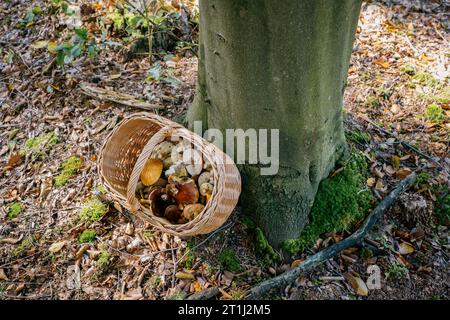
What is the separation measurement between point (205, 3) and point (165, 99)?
128 centimetres

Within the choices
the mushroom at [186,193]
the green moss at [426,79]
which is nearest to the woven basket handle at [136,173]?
the mushroom at [186,193]

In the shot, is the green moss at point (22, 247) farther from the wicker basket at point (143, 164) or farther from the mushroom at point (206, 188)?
the mushroom at point (206, 188)

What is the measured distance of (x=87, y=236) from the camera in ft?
7.51

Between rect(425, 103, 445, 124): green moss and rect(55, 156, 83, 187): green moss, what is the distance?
2.59 metres

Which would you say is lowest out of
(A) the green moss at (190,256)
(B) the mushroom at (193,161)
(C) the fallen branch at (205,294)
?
(C) the fallen branch at (205,294)

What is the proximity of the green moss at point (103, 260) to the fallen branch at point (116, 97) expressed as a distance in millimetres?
1108

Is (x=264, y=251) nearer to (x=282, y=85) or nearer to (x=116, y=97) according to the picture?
(x=282, y=85)

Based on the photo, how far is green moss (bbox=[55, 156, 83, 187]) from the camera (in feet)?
8.50

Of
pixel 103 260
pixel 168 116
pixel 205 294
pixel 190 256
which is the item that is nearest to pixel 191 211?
pixel 190 256

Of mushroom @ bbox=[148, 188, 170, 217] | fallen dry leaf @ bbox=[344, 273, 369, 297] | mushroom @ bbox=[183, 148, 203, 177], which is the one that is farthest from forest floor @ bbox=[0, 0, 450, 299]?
mushroom @ bbox=[183, 148, 203, 177]

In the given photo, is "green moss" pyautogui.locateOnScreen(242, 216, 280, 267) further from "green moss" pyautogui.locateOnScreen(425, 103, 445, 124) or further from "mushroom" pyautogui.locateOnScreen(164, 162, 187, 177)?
"green moss" pyautogui.locateOnScreen(425, 103, 445, 124)

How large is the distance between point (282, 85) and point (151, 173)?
2.91 feet

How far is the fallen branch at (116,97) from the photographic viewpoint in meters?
2.84
